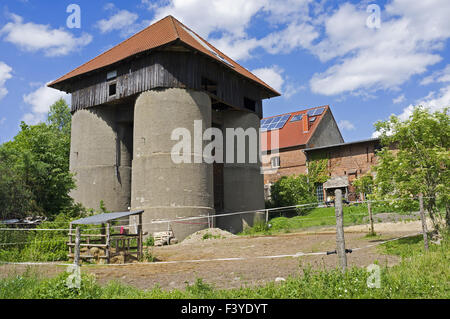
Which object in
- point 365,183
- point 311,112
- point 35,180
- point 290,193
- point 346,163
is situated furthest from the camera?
point 311,112

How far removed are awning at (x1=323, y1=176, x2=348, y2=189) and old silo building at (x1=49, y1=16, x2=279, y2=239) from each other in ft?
28.9

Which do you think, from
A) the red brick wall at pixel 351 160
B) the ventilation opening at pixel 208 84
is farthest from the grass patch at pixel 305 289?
the red brick wall at pixel 351 160

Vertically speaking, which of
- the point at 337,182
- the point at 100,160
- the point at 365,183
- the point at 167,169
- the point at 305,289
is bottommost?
the point at 305,289

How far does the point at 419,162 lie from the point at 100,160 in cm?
2053

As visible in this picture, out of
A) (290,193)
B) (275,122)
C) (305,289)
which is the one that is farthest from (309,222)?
(275,122)

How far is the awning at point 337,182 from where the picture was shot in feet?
118

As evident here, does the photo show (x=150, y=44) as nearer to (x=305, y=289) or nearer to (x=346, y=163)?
(x=346, y=163)

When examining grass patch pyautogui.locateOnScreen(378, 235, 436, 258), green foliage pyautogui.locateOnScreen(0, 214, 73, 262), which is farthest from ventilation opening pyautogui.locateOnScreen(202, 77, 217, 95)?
grass patch pyautogui.locateOnScreen(378, 235, 436, 258)

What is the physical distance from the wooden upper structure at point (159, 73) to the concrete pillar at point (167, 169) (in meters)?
1.11

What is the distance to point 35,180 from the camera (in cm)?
1880

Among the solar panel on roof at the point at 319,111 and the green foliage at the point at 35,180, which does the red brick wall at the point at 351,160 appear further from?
the green foliage at the point at 35,180

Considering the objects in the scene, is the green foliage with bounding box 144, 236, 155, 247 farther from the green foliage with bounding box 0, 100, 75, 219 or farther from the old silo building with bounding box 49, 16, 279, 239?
the green foliage with bounding box 0, 100, 75, 219

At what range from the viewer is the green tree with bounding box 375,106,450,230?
1253 centimetres

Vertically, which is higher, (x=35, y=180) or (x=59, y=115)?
(x=59, y=115)
